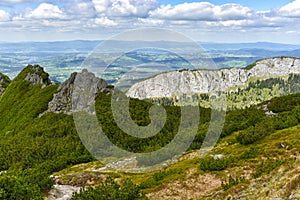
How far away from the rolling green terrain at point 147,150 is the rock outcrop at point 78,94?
280 centimetres

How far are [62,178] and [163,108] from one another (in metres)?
51.6

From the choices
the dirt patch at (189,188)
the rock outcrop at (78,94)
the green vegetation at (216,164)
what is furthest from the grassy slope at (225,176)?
the rock outcrop at (78,94)

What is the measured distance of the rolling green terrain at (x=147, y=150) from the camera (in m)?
24.5

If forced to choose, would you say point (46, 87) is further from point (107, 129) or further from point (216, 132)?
point (216, 132)

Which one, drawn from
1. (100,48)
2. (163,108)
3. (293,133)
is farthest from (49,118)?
(293,133)

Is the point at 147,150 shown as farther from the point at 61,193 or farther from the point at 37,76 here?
the point at 37,76

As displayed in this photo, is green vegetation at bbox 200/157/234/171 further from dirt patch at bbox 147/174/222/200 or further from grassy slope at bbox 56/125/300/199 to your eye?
dirt patch at bbox 147/174/222/200

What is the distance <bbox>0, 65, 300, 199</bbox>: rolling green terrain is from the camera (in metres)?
24.5

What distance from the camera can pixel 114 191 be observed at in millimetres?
24625

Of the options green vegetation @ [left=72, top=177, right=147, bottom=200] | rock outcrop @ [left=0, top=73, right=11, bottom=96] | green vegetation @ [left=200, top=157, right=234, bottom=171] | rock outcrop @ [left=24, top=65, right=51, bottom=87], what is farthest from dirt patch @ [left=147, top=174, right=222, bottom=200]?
rock outcrop @ [left=0, top=73, right=11, bottom=96]

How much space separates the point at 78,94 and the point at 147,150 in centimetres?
4724

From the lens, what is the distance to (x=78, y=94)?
96.0 metres

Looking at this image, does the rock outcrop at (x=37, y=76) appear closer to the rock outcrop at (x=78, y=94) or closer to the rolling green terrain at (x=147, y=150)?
the rolling green terrain at (x=147, y=150)

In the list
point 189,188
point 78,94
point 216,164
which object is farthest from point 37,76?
point 189,188
